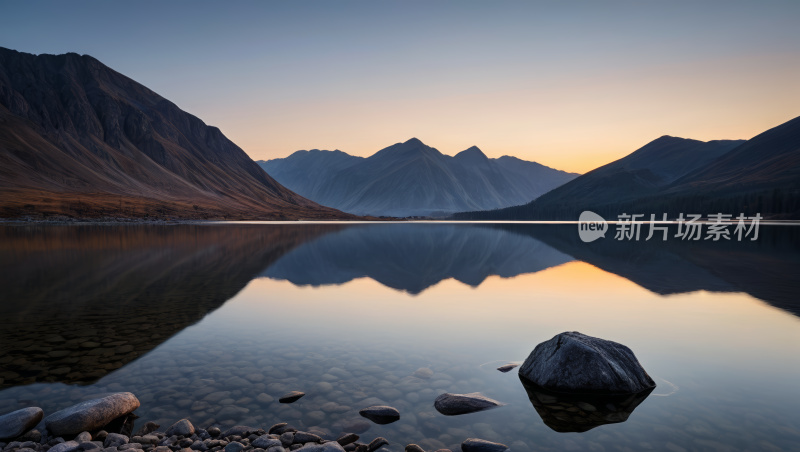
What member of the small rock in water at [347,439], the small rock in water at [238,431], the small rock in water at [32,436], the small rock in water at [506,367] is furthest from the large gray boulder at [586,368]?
the small rock in water at [32,436]

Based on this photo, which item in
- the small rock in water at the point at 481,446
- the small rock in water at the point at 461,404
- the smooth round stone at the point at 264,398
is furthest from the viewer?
the smooth round stone at the point at 264,398

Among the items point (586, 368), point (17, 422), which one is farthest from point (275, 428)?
point (586, 368)

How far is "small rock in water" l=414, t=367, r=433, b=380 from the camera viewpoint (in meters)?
11.4

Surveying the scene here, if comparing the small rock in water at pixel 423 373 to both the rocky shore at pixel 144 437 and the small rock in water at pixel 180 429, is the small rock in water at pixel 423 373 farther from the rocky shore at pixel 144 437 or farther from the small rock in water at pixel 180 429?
the small rock in water at pixel 180 429

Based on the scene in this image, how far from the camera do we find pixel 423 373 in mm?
11578

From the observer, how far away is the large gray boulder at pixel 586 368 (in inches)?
404

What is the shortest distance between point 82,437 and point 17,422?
1445 millimetres

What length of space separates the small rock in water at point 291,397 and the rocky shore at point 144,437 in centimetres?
119

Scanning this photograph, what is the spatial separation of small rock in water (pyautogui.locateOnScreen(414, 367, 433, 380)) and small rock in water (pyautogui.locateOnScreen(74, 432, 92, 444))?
23.6ft

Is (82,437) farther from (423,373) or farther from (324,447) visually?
(423,373)

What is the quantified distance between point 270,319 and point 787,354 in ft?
59.5

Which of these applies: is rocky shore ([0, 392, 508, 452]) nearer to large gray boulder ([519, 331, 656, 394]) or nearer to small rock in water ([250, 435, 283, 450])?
small rock in water ([250, 435, 283, 450])

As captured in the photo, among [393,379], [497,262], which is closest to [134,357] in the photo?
[393,379]

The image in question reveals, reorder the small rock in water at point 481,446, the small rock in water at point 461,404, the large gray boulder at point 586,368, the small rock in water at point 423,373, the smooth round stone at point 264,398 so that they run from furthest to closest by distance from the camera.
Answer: the small rock in water at point 423,373
the large gray boulder at point 586,368
the smooth round stone at point 264,398
the small rock in water at point 461,404
the small rock in water at point 481,446
